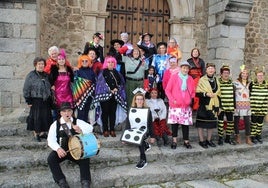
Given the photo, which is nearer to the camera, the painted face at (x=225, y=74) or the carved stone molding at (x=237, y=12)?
the painted face at (x=225, y=74)

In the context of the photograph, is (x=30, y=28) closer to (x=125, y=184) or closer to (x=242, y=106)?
(x=125, y=184)

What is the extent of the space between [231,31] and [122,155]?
457cm

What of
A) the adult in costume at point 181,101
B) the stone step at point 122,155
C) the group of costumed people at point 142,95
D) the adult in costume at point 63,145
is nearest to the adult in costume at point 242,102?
the group of costumed people at point 142,95

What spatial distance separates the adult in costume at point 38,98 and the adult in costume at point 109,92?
31.9 inches

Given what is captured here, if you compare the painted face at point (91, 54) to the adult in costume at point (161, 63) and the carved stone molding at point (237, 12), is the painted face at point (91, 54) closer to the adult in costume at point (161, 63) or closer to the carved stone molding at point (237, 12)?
the adult in costume at point (161, 63)

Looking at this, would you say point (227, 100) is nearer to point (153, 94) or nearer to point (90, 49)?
point (153, 94)

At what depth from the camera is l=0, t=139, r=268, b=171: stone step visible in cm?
431

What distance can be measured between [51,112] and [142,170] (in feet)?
5.62

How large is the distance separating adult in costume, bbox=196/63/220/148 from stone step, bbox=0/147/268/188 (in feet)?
1.70

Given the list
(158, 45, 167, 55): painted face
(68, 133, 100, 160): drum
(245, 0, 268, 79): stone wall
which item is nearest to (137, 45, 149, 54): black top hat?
(158, 45, 167, 55): painted face

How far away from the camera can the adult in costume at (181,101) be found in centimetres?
516

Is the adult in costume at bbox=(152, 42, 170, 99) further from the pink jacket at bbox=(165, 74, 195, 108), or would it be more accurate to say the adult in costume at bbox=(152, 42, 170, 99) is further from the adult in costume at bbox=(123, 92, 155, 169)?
the adult in costume at bbox=(123, 92, 155, 169)

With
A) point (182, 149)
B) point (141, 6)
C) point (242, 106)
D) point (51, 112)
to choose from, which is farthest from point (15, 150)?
point (141, 6)

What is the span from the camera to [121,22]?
837 centimetres
